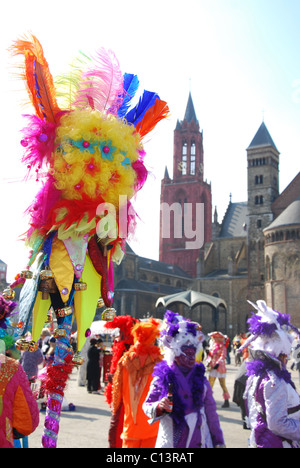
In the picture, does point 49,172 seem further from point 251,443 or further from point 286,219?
→ point 286,219

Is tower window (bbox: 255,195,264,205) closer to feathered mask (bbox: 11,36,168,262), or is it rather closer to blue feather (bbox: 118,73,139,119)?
blue feather (bbox: 118,73,139,119)

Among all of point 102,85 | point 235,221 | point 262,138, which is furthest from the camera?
point 235,221

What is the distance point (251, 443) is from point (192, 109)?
85004 millimetres

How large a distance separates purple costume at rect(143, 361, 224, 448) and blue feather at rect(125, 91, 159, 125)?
2211 mm

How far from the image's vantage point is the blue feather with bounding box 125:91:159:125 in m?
3.96

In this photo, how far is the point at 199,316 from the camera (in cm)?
6078

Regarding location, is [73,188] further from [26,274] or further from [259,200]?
[259,200]

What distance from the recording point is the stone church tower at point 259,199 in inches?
2194

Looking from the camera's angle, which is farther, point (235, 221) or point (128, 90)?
point (235, 221)

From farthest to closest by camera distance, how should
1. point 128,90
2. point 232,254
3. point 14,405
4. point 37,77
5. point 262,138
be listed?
point 232,254, point 262,138, point 128,90, point 37,77, point 14,405

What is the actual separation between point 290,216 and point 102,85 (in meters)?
48.4

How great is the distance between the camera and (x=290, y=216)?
163 ft


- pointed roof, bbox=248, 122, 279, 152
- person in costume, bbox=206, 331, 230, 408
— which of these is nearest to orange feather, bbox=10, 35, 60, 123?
person in costume, bbox=206, 331, 230, 408

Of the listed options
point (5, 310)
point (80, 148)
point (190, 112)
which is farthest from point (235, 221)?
point (5, 310)
